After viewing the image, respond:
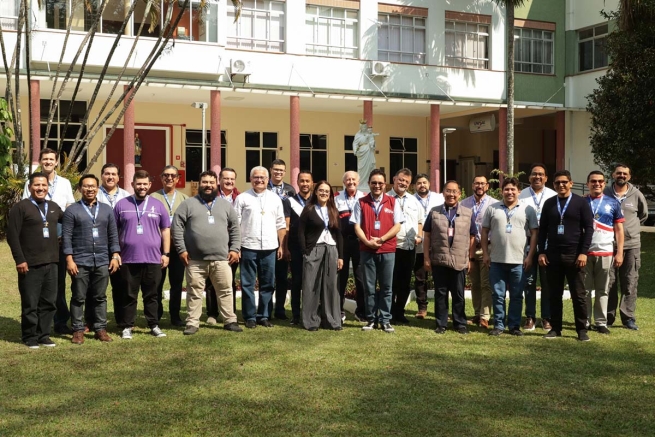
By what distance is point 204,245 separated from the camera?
8.68 meters

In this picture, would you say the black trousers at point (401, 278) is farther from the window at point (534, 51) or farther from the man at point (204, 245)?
the window at point (534, 51)

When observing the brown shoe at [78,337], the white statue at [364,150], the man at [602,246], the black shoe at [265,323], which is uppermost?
the white statue at [364,150]

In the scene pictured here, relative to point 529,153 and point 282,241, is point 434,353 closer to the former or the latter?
point 282,241

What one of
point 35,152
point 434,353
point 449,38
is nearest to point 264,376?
point 434,353

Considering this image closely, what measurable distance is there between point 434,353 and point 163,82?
18006mm

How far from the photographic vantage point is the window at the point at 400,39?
27938 millimetres

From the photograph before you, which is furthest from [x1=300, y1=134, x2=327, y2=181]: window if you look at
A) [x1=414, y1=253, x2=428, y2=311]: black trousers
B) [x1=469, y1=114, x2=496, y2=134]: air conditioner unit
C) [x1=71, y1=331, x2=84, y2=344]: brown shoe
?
[x1=71, y1=331, x2=84, y2=344]: brown shoe

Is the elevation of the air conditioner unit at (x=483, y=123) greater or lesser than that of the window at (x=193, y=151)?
greater

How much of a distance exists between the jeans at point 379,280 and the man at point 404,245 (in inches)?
15.2

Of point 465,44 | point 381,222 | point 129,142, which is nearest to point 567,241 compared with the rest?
point 381,222

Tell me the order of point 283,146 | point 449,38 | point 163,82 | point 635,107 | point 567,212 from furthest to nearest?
1. point 283,146
2. point 449,38
3. point 163,82
4. point 635,107
5. point 567,212

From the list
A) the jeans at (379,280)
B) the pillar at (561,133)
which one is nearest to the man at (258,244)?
the jeans at (379,280)

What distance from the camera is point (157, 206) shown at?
28.2 ft

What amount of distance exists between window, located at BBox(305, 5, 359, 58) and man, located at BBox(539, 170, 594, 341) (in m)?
19.2
